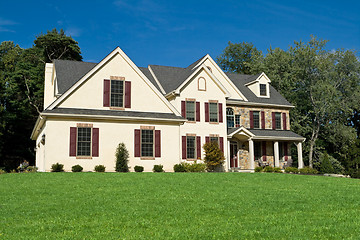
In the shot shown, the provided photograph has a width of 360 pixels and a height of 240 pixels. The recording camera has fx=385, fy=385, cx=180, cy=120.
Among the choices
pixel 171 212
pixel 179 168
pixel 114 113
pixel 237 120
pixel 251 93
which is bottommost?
pixel 171 212

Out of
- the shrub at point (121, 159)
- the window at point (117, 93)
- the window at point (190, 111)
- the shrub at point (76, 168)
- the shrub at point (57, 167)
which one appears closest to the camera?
the shrub at point (57, 167)

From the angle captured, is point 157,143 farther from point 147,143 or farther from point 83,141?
point 83,141

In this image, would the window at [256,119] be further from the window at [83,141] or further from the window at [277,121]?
the window at [83,141]

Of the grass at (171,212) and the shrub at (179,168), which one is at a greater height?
the shrub at (179,168)

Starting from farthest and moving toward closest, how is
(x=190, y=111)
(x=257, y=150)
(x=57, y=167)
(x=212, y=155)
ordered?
1. (x=257, y=150)
2. (x=190, y=111)
3. (x=212, y=155)
4. (x=57, y=167)

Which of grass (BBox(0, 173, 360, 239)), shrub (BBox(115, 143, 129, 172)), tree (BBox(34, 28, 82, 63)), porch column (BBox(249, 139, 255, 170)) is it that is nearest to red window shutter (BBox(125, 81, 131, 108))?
shrub (BBox(115, 143, 129, 172))

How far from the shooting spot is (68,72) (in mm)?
27500

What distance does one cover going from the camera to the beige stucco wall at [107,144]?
22.6 meters

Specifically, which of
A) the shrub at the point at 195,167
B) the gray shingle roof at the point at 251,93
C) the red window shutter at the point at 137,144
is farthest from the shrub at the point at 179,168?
the gray shingle roof at the point at 251,93

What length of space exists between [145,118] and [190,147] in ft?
18.3

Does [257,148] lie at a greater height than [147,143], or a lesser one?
lesser

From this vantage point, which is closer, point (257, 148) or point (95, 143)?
point (95, 143)

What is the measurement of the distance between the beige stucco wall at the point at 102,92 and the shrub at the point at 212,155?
4.23 m

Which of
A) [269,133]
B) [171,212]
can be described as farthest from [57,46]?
[171,212]
